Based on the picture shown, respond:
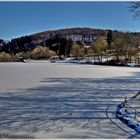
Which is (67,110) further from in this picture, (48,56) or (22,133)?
(48,56)

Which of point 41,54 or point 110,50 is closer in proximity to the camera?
point 110,50

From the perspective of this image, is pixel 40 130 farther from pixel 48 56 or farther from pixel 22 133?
pixel 48 56

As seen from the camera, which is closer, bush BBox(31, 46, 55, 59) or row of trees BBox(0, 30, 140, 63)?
row of trees BBox(0, 30, 140, 63)

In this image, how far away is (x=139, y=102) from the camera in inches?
432

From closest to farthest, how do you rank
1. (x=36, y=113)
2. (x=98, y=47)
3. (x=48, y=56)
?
(x=36, y=113), (x=98, y=47), (x=48, y=56)

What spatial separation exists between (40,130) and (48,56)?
103m

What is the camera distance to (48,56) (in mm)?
109250

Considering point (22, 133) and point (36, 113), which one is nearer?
point (22, 133)

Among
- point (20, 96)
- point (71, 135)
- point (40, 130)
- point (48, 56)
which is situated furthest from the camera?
point (48, 56)

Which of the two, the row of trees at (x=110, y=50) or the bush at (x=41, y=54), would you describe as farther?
the bush at (x=41, y=54)

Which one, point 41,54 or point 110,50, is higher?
point 110,50

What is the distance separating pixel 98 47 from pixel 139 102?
64.6 metres

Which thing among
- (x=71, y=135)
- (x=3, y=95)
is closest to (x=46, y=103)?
(x=3, y=95)

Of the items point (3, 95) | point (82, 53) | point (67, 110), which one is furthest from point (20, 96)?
point (82, 53)
